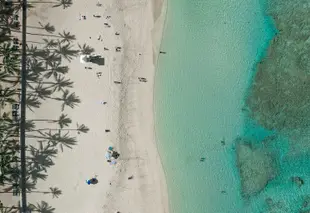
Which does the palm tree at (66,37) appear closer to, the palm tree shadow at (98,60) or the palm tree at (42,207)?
the palm tree shadow at (98,60)

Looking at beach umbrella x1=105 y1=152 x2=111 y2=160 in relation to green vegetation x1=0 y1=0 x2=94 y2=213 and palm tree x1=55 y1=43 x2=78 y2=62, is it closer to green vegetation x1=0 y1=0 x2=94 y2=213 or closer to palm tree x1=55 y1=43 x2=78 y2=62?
green vegetation x1=0 y1=0 x2=94 y2=213

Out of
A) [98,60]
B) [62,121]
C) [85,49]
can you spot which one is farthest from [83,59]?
[62,121]

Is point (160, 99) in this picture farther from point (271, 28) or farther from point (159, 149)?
point (271, 28)

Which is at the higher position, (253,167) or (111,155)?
(111,155)

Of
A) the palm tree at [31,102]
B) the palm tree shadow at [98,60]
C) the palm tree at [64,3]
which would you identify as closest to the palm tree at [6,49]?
the palm tree at [31,102]

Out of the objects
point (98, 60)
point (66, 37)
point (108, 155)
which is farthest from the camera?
point (108, 155)

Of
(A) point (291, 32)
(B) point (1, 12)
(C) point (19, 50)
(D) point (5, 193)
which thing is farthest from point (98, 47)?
(A) point (291, 32)

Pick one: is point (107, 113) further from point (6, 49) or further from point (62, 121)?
point (6, 49)

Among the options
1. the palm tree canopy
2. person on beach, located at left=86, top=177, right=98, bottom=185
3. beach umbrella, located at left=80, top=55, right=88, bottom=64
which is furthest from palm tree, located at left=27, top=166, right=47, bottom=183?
beach umbrella, located at left=80, top=55, right=88, bottom=64
